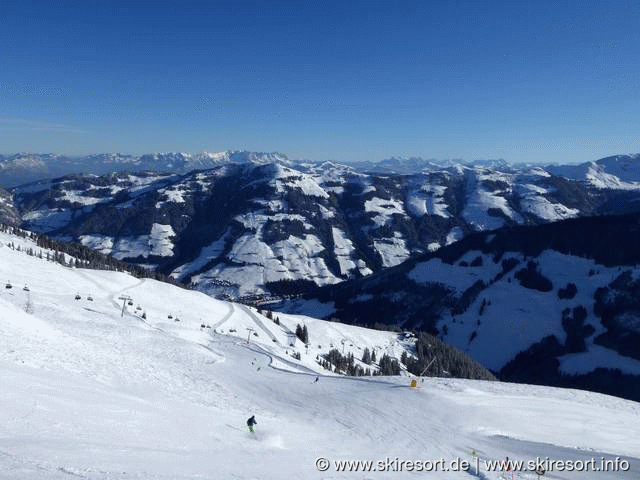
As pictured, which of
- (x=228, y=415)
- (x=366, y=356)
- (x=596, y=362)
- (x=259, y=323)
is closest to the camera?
(x=228, y=415)

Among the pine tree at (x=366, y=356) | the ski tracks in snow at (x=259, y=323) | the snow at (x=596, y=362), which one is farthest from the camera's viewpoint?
the snow at (x=596, y=362)

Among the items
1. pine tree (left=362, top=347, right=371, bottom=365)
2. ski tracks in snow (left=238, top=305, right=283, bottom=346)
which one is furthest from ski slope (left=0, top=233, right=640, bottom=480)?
pine tree (left=362, top=347, right=371, bottom=365)

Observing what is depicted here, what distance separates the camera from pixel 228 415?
31.9m

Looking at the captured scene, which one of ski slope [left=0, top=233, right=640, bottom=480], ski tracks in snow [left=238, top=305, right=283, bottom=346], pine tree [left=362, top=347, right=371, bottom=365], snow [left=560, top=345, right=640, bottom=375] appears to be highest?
ski slope [left=0, top=233, right=640, bottom=480]

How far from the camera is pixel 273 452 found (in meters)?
24.3

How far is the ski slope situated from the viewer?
63.4 ft

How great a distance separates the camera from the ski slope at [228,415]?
63.4 feet

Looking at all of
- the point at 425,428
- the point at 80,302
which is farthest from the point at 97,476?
the point at 80,302

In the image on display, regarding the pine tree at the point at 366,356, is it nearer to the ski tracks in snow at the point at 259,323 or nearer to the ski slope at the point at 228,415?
the ski tracks in snow at the point at 259,323

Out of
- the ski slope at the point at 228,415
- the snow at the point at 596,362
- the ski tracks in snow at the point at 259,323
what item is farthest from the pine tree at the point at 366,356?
the snow at the point at 596,362

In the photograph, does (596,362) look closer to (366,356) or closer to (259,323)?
(366,356)

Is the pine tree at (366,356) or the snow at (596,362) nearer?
the pine tree at (366,356)

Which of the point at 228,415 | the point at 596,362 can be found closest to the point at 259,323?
the point at 228,415

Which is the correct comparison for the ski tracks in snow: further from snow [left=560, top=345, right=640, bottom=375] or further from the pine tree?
snow [left=560, top=345, right=640, bottom=375]
